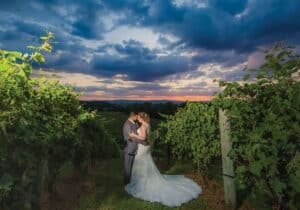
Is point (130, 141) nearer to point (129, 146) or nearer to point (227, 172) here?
point (129, 146)

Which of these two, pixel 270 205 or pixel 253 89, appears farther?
pixel 270 205

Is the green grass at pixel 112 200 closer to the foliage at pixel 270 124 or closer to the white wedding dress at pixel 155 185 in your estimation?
the white wedding dress at pixel 155 185

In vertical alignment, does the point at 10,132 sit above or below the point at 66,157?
above

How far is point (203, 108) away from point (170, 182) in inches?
101

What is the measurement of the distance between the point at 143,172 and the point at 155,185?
59 cm

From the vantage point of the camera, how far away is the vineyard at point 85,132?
4785 millimetres

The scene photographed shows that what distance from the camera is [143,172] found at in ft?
37.9

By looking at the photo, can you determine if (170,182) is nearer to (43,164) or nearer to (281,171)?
(281,171)

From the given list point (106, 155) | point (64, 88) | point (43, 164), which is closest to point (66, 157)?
point (64, 88)

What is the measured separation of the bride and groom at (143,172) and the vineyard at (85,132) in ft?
2.18

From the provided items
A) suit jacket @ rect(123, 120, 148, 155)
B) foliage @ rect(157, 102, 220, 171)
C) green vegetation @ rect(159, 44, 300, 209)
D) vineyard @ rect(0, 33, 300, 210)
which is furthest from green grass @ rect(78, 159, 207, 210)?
green vegetation @ rect(159, 44, 300, 209)

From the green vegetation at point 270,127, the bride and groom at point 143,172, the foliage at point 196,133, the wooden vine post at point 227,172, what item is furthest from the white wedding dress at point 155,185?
the green vegetation at point 270,127

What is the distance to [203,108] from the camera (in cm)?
1245

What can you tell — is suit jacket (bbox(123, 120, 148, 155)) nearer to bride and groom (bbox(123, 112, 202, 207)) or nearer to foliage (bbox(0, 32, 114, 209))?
bride and groom (bbox(123, 112, 202, 207))
